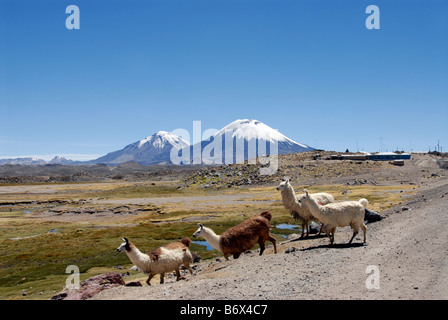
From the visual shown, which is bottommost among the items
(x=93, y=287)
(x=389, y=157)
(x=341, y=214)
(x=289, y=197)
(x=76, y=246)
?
(x=76, y=246)

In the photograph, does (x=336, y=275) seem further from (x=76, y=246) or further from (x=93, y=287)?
(x=76, y=246)

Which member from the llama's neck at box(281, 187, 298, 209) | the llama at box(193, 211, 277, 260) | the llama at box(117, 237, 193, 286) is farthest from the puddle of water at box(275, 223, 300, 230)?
the llama at box(117, 237, 193, 286)

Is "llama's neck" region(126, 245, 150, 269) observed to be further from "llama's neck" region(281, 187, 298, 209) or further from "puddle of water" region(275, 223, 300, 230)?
"puddle of water" region(275, 223, 300, 230)

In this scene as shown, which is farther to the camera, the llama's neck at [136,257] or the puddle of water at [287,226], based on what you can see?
the puddle of water at [287,226]

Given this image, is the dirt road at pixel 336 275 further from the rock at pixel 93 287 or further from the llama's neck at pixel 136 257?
the llama's neck at pixel 136 257

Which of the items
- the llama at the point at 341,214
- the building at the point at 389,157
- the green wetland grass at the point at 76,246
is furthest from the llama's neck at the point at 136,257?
the building at the point at 389,157

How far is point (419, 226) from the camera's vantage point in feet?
65.8

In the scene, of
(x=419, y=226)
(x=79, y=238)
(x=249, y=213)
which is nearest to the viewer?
(x=419, y=226)

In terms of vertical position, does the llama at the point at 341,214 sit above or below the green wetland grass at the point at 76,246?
above

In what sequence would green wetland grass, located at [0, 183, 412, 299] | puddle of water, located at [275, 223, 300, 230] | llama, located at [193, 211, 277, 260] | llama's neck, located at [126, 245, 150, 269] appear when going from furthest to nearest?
puddle of water, located at [275, 223, 300, 230] → green wetland grass, located at [0, 183, 412, 299] → llama, located at [193, 211, 277, 260] → llama's neck, located at [126, 245, 150, 269]

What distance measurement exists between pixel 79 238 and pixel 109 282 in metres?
27.1

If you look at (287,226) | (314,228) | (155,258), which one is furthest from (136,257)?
(287,226)
